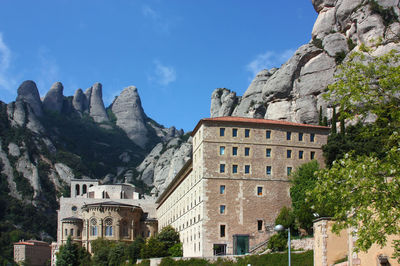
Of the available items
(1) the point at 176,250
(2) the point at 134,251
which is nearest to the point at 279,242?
(1) the point at 176,250

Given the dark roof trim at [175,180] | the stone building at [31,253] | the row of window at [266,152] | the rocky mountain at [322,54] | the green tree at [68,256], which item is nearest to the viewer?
the row of window at [266,152]

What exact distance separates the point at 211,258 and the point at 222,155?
13222 millimetres

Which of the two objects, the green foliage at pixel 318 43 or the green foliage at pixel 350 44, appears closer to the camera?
the green foliage at pixel 350 44

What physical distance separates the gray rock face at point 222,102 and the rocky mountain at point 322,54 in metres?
18.6

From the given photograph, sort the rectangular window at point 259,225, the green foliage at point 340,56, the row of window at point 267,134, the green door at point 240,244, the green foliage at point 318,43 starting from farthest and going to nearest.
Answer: the green foliage at point 318,43 → the green foliage at point 340,56 → the row of window at point 267,134 → the rectangular window at point 259,225 → the green door at point 240,244

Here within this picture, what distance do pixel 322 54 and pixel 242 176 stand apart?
37.8 meters

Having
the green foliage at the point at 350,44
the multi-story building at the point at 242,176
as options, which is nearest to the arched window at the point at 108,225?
the multi-story building at the point at 242,176

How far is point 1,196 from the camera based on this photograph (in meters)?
156

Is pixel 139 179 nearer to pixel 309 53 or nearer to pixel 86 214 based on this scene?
pixel 86 214

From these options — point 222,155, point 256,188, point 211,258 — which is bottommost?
point 211,258

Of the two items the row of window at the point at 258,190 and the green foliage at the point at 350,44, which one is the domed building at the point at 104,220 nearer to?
the row of window at the point at 258,190

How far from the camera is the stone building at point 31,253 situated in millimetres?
121881

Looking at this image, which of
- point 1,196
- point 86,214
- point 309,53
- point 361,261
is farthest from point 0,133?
point 361,261

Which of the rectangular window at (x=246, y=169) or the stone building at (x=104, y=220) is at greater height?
the rectangular window at (x=246, y=169)
